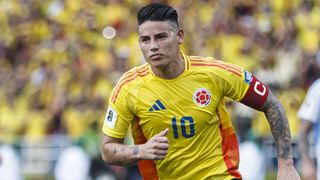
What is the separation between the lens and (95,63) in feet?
48.1

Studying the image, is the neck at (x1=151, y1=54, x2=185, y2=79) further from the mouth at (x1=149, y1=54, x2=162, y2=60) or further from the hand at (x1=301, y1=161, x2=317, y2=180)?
the hand at (x1=301, y1=161, x2=317, y2=180)

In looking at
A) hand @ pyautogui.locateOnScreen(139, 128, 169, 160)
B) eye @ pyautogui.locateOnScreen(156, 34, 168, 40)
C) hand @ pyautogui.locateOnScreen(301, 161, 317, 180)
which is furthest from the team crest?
hand @ pyautogui.locateOnScreen(301, 161, 317, 180)

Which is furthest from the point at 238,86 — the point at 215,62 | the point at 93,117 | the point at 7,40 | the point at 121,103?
the point at 7,40

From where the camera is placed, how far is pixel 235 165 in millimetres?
6746

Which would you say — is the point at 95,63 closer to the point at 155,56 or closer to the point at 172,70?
the point at 172,70

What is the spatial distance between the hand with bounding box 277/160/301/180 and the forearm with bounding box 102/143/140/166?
1.08 meters

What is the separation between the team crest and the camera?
21.3 feet

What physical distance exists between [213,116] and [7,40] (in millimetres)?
10053

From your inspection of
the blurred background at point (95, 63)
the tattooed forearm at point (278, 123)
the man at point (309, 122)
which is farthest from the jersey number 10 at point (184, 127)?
the blurred background at point (95, 63)

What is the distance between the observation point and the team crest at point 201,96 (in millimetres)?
6496

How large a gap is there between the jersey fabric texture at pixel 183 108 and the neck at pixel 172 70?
1.2 inches

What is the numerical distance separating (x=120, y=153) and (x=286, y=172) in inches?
47.4

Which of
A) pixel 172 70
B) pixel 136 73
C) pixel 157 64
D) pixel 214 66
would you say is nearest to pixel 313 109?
pixel 214 66

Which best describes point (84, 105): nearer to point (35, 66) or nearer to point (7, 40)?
point (35, 66)
